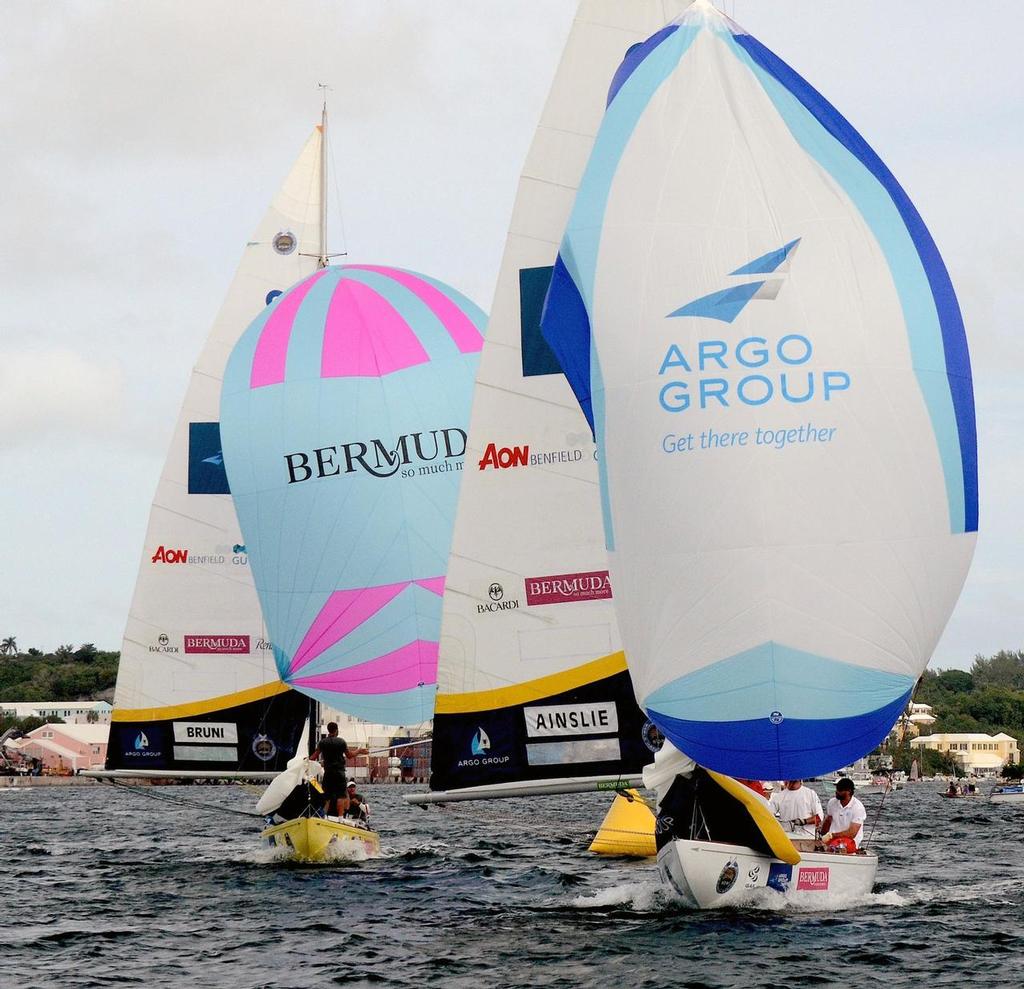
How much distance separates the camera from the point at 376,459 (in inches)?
1051

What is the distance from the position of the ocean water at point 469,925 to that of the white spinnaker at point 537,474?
7.18 ft

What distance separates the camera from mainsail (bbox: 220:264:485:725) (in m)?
26.4

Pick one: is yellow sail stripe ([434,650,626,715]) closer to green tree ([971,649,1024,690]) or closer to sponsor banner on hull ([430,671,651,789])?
sponsor banner on hull ([430,671,651,789])

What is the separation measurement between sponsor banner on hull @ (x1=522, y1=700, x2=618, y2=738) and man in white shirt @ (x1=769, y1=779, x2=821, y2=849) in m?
2.05

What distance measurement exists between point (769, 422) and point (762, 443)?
0.21 metres

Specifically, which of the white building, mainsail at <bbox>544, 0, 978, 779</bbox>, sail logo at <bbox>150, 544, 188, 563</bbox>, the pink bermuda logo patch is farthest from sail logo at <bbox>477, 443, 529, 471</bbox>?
the white building

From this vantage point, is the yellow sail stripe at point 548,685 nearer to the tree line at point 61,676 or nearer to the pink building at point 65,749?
the pink building at point 65,749

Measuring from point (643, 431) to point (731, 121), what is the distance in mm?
3534

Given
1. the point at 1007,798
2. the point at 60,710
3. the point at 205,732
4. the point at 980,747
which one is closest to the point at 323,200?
the point at 205,732

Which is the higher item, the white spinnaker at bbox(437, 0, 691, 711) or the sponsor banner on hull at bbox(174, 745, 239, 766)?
the white spinnaker at bbox(437, 0, 691, 711)

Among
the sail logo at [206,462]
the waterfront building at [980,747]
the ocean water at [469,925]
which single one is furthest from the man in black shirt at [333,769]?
the waterfront building at [980,747]

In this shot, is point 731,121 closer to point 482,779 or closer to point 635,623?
point 635,623

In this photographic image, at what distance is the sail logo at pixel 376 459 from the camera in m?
26.7

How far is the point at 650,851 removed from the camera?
87.6ft
